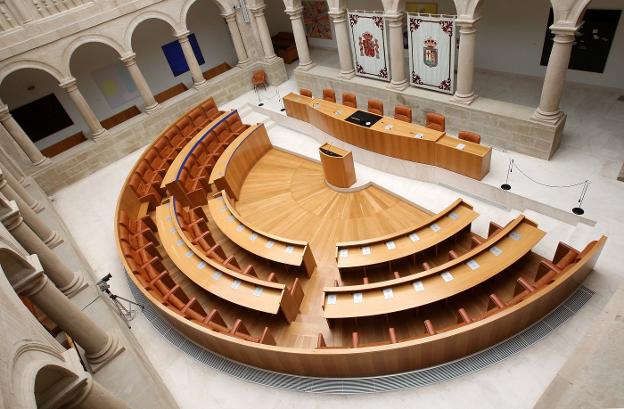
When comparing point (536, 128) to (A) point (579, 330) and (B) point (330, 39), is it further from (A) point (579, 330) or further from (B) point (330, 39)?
(B) point (330, 39)

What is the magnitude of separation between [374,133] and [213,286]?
17.1ft

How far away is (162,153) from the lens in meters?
11.1

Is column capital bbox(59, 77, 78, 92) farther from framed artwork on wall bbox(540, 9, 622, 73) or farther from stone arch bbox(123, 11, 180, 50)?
framed artwork on wall bbox(540, 9, 622, 73)

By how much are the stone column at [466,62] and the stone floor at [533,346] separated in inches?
63.6

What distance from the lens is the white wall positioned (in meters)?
8.94

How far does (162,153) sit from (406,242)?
754cm

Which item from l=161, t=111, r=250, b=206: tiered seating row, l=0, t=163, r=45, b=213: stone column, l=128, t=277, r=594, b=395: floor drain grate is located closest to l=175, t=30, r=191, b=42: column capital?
l=161, t=111, r=250, b=206: tiered seating row

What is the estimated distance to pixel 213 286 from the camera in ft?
21.8

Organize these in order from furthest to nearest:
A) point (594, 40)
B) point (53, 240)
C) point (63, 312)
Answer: point (594, 40) < point (53, 240) < point (63, 312)

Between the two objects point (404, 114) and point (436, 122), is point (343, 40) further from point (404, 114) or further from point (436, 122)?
point (436, 122)

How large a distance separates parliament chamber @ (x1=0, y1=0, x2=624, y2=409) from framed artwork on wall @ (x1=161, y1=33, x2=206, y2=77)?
0.11 meters

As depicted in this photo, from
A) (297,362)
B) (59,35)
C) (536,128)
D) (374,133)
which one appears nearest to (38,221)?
(59,35)

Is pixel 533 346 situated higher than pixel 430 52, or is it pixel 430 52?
pixel 430 52

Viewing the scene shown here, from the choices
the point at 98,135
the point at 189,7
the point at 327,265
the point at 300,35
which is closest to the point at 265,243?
the point at 327,265
